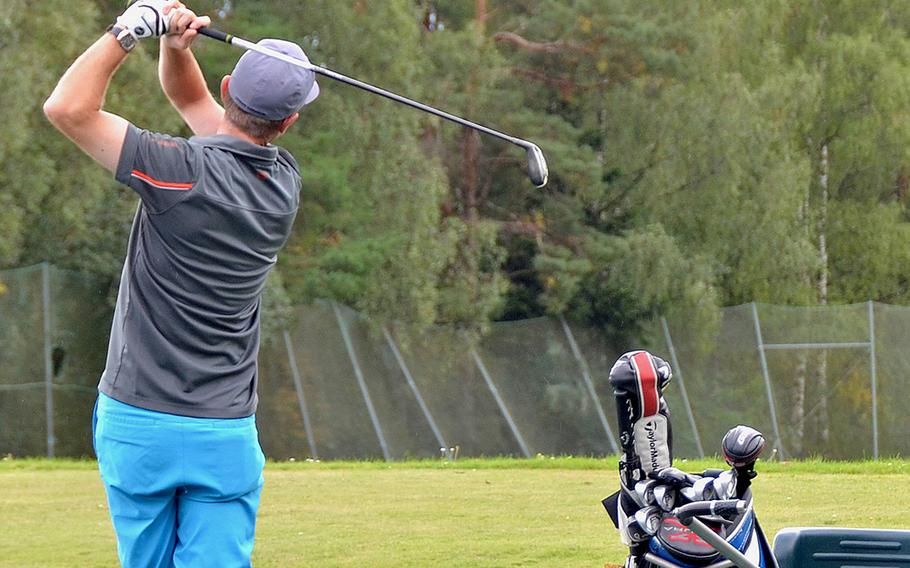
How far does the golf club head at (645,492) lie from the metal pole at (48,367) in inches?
676

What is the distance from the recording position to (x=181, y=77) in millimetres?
4148

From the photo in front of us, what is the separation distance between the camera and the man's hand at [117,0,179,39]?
3725 mm

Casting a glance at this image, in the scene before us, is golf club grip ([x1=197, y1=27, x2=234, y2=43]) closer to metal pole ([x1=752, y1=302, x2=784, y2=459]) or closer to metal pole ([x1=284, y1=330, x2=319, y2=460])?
metal pole ([x1=284, y1=330, x2=319, y2=460])

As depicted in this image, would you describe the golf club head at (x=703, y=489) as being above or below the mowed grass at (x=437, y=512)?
above

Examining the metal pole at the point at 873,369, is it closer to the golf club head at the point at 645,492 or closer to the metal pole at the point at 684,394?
the metal pole at the point at 684,394

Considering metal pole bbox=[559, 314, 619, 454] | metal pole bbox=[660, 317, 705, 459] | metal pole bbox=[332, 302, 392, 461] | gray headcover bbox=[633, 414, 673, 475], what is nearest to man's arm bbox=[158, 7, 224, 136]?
gray headcover bbox=[633, 414, 673, 475]

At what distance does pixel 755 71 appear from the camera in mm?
35781

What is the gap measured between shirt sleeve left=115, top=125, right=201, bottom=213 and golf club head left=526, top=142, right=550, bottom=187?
1.39m

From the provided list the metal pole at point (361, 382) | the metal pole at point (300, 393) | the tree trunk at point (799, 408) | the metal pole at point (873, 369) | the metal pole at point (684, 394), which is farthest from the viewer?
the metal pole at point (684, 394)

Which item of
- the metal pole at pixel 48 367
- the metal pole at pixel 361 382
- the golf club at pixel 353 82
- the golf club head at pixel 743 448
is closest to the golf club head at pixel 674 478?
the golf club head at pixel 743 448

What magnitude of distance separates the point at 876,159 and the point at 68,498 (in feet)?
96.6

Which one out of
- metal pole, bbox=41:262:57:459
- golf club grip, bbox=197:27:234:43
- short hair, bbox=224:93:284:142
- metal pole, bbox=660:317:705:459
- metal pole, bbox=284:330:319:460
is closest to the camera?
short hair, bbox=224:93:284:142

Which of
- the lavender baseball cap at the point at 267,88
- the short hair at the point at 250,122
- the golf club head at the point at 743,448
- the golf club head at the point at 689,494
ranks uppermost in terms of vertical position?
the lavender baseball cap at the point at 267,88

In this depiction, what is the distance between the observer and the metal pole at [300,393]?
22.0 metres
